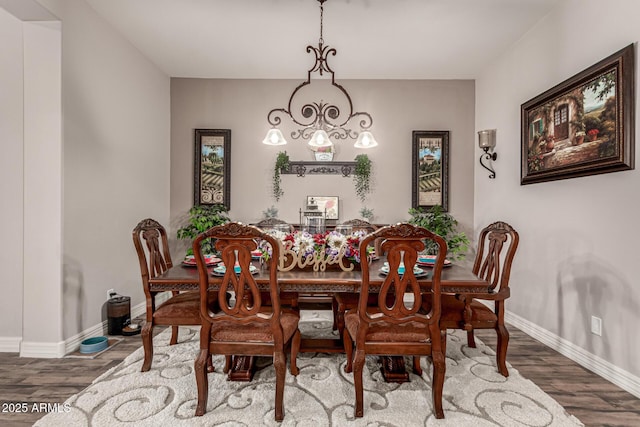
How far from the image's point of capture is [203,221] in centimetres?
400

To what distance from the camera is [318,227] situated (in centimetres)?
242

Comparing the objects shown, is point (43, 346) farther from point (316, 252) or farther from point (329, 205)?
point (329, 205)

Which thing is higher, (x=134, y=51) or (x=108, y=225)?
(x=134, y=51)

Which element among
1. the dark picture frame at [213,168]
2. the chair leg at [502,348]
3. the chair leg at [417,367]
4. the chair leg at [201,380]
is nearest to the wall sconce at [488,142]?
the chair leg at [502,348]

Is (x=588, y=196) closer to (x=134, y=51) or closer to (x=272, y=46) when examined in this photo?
(x=272, y=46)

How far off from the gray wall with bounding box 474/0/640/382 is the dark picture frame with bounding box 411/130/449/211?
2.15 feet

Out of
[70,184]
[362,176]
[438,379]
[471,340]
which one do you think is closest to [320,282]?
[438,379]

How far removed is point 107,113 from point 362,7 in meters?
2.52

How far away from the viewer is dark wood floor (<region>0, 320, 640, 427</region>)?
1854 mm

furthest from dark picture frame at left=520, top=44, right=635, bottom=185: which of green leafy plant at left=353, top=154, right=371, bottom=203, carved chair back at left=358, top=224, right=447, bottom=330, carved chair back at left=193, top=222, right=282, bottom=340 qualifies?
carved chair back at left=193, top=222, right=282, bottom=340

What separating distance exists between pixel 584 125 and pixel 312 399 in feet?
8.90

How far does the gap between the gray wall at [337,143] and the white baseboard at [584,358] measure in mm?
1539

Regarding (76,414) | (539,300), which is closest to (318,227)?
(76,414)

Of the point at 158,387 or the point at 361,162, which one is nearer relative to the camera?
the point at 158,387
